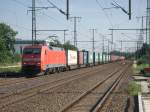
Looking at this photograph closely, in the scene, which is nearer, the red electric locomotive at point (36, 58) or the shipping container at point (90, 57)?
the red electric locomotive at point (36, 58)

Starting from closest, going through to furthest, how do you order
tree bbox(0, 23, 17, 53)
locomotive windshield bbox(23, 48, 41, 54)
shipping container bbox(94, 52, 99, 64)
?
1. locomotive windshield bbox(23, 48, 41, 54)
2. shipping container bbox(94, 52, 99, 64)
3. tree bbox(0, 23, 17, 53)

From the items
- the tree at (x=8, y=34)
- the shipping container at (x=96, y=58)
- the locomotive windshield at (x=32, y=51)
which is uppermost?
the tree at (x=8, y=34)

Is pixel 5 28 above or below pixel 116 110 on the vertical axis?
above

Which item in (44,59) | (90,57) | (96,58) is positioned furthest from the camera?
(96,58)

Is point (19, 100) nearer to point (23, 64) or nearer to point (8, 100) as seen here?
point (8, 100)

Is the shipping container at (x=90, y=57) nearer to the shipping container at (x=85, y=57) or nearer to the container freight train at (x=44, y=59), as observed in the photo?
the shipping container at (x=85, y=57)

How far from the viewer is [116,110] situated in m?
16.4

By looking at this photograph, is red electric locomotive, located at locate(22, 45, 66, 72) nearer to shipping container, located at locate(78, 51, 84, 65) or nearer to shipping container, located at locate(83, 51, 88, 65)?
shipping container, located at locate(78, 51, 84, 65)

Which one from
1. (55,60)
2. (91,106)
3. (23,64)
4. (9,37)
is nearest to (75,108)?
(91,106)

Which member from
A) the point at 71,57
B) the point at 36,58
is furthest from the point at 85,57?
the point at 36,58

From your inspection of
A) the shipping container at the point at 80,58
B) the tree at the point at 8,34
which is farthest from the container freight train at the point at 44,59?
the tree at the point at 8,34

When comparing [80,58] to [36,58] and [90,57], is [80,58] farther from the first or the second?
[36,58]

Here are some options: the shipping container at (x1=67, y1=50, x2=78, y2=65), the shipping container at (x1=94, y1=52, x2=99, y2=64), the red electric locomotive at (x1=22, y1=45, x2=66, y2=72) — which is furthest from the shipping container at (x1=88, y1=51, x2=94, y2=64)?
the red electric locomotive at (x1=22, y1=45, x2=66, y2=72)

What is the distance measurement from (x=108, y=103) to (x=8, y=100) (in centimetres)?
439
